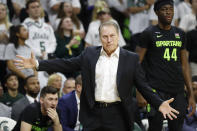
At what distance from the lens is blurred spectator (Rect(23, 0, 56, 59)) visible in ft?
30.5

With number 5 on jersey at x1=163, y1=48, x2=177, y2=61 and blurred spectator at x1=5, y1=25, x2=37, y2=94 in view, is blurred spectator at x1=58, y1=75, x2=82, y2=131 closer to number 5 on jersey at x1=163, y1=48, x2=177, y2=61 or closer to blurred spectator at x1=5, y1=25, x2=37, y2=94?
blurred spectator at x1=5, y1=25, x2=37, y2=94

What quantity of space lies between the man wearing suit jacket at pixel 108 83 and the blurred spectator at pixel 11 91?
3.73 metres

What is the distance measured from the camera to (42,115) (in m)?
6.68

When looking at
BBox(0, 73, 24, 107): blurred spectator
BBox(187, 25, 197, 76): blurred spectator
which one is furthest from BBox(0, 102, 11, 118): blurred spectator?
BBox(187, 25, 197, 76): blurred spectator

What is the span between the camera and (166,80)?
220 inches

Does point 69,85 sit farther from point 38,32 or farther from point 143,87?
point 143,87

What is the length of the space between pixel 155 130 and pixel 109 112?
4.22 feet

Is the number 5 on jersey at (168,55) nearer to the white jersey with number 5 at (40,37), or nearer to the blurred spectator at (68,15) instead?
the white jersey with number 5 at (40,37)

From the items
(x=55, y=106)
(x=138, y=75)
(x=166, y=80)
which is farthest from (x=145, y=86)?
(x=55, y=106)

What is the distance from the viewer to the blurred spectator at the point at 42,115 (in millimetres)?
6500

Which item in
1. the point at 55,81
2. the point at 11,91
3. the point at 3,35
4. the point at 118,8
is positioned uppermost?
the point at 118,8

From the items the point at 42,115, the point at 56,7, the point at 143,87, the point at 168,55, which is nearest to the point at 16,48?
the point at 56,7

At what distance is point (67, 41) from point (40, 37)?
72 cm

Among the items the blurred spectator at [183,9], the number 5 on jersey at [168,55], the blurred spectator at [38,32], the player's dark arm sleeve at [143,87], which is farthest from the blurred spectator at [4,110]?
the blurred spectator at [183,9]
